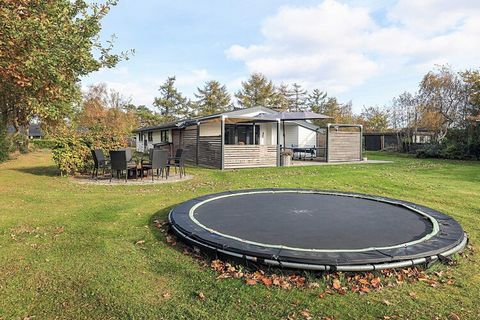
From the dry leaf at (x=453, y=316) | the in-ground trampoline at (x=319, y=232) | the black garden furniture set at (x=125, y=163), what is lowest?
the dry leaf at (x=453, y=316)

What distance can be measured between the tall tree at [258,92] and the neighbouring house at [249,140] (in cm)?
1530

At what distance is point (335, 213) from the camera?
4.70 m

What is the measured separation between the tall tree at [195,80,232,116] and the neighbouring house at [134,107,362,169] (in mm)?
14878

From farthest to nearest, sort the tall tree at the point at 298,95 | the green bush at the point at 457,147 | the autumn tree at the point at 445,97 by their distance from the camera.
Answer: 1. the tall tree at the point at 298,95
2. the autumn tree at the point at 445,97
3. the green bush at the point at 457,147

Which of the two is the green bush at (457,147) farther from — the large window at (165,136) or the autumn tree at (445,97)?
the large window at (165,136)

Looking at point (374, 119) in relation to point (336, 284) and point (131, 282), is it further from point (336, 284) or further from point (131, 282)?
point (131, 282)

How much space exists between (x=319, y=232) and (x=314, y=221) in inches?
20.0

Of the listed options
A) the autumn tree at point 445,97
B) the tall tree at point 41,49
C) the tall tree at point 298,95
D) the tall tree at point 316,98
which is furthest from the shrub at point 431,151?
the tall tree at point 298,95

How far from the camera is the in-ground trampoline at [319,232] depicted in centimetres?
300

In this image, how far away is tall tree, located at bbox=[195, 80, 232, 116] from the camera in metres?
38.8

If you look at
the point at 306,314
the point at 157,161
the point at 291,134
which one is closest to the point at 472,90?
the point at 291,134

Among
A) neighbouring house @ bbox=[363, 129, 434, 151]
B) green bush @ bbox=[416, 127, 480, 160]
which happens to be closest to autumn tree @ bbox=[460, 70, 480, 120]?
green bush @ bbox=[416, 127, 480, 160]

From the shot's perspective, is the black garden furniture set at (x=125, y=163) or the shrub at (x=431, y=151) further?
the shrub at (x=431, y=151)

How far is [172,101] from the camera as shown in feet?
131
